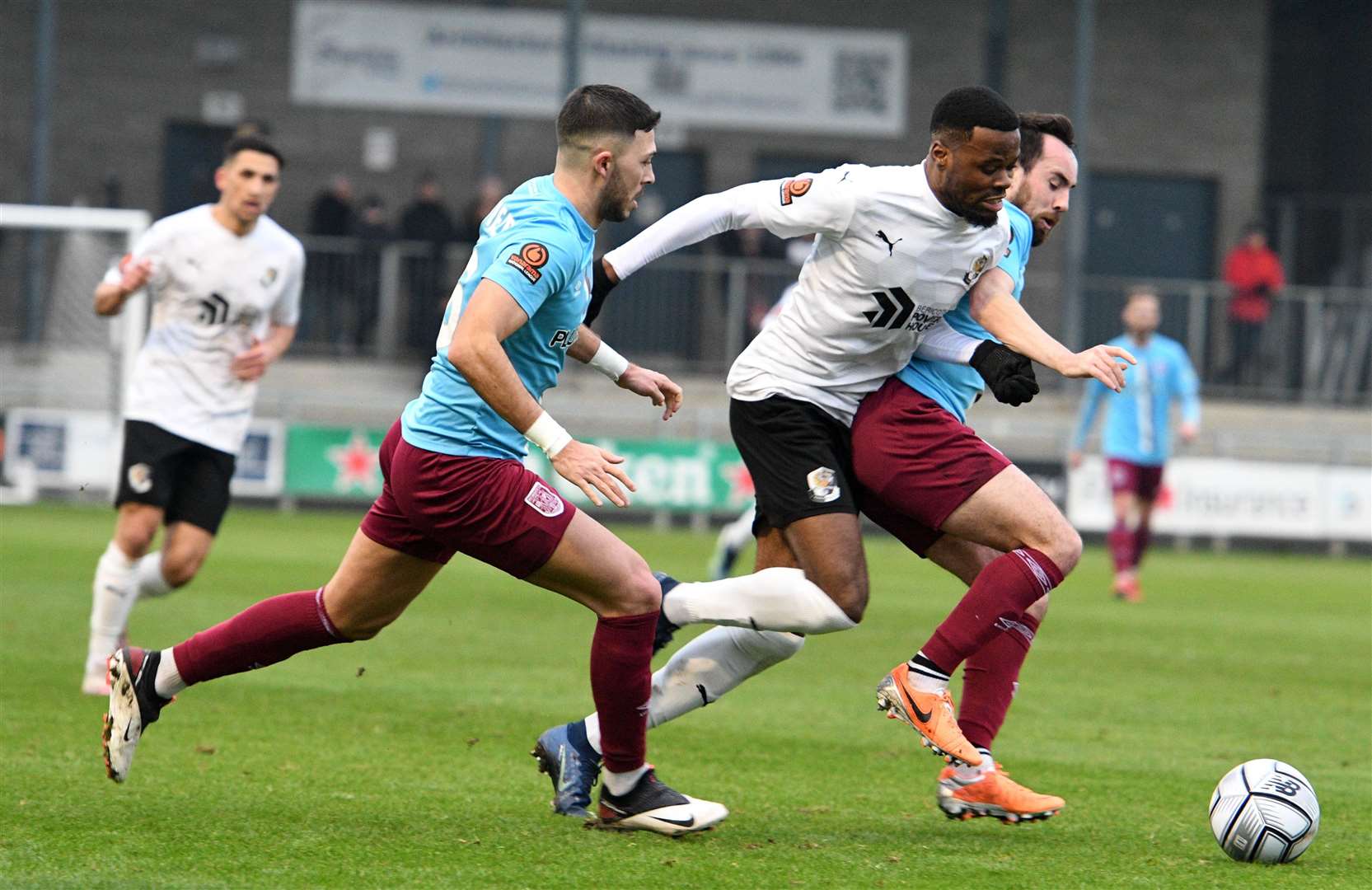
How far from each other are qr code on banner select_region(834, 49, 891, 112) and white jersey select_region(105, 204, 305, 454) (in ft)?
59.9

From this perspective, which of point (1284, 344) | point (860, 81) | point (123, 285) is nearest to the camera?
point (123, 285)

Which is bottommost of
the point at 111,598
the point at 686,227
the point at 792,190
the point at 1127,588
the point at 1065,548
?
the point at 1127,588

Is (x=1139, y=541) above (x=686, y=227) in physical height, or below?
below

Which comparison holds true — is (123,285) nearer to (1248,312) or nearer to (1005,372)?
(1005,372)

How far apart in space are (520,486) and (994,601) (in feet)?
4.92

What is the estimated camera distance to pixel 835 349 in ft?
20.5

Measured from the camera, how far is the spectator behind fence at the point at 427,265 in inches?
873

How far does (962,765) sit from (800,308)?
5.01 ft

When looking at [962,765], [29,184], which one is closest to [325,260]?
[29,184]

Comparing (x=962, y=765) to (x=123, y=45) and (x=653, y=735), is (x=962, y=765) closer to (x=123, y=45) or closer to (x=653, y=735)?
(x=653, y=735)

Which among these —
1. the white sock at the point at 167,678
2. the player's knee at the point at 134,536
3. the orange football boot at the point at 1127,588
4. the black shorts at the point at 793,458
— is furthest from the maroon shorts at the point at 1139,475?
the white sock at the point at 167,678

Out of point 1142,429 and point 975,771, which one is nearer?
point 975,771

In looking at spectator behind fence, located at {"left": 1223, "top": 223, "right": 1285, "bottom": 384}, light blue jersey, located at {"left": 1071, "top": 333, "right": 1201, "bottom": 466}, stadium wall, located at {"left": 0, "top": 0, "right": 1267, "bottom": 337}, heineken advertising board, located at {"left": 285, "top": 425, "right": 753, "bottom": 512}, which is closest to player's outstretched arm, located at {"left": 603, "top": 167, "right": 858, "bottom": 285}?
light blue jersey, located at {"left": 1071, "top": 333, "right": 1201, "bottom": 466}

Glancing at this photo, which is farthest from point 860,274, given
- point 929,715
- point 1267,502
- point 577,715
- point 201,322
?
point 1267,502
